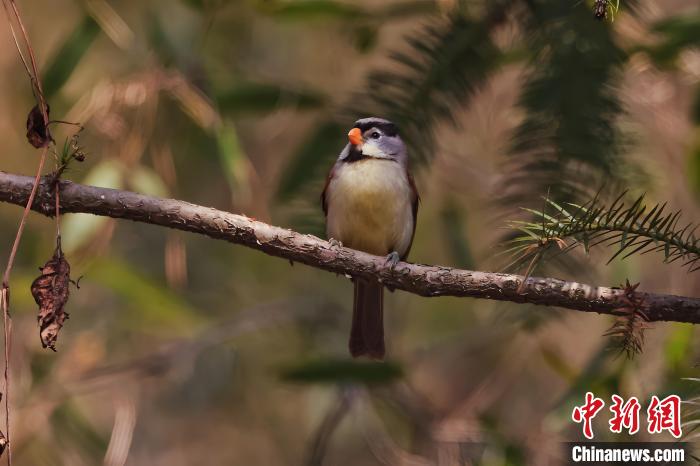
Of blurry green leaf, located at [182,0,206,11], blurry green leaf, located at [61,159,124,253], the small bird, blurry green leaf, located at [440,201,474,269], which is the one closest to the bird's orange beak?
the small bird

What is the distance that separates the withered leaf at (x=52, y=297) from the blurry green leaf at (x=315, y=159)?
1170mm

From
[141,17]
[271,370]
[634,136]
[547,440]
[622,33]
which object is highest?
[141,17]

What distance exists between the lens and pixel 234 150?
2.88 m

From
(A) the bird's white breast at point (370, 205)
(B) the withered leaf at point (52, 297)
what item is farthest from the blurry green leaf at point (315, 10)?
(B) the withered leaf at point (52, 297)

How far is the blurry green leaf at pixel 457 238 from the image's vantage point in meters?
3.14

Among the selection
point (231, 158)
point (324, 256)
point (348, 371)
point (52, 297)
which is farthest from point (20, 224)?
point (348, 371)

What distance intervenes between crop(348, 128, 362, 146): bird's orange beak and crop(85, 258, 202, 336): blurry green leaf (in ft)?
3.24

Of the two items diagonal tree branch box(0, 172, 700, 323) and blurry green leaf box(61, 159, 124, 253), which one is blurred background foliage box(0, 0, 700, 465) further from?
diagonal tree branch box(0, 172, 700, 323)

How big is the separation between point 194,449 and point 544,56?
365 centimetres

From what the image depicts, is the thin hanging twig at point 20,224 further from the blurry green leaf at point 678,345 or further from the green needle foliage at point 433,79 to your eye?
the blurry green leaf at point 678,345

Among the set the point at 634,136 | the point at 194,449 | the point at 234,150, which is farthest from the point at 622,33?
the point at 194,449

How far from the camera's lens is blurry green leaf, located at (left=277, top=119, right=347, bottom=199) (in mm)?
2719

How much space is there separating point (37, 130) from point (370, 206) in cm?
184

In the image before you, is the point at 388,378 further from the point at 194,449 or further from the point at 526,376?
the point at 194,449
